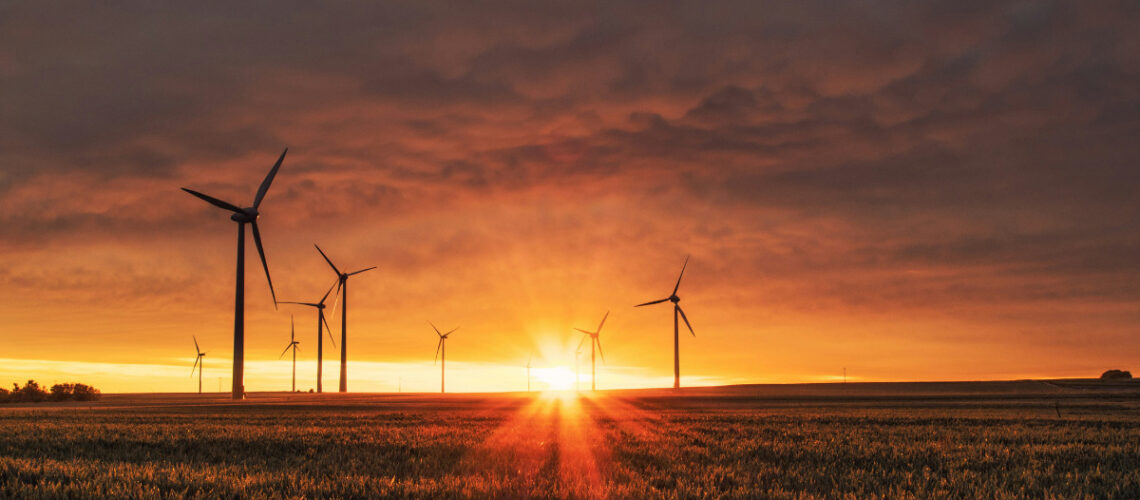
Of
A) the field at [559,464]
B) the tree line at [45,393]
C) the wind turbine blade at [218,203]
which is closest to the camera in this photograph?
the field at [559,464]

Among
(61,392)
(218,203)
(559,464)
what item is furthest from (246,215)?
(559,464)

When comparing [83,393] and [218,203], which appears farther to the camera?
[83,393]

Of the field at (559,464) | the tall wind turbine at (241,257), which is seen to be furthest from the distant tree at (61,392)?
the field at (559,464)

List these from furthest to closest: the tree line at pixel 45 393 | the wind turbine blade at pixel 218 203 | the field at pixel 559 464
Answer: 1. the tree line at pixel 45 393
2. the wind turbine blade at pixel 218 203
3. the field at pixel 559 464

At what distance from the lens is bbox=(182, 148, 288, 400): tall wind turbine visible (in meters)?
87.1

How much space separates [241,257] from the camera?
89.3 m

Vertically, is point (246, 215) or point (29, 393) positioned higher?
point (246, 215)

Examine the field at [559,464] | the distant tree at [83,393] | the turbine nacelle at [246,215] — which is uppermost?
the turbine nacelle at [246,215]

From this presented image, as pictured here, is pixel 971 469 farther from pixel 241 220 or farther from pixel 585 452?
pixel 241 220

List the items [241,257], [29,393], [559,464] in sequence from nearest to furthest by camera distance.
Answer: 1. [559,464]
2. [241,257]
3. [29,393]

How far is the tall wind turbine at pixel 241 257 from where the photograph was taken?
87062mm

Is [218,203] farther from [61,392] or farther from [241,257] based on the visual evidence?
[61,392]

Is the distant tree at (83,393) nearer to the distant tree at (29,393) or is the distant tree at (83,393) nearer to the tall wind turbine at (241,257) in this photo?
the distant tree at (29,393)

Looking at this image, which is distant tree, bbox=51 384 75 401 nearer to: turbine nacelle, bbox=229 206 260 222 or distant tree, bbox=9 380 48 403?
distant tree, bbox=9 380 48 403
